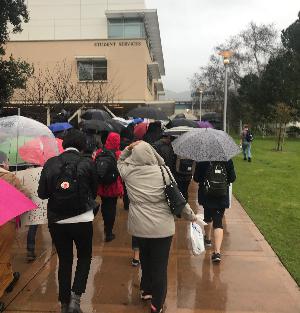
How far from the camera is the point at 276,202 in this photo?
10281 millimetres

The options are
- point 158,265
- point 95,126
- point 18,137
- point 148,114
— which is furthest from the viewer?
point 148,114

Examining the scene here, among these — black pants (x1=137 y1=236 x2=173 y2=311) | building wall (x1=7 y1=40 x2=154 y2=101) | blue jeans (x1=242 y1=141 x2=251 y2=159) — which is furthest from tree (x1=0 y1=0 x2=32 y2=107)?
building wall (x1=7 y1=40 x2=154 y2=101)

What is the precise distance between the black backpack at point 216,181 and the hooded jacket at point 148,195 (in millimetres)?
1684

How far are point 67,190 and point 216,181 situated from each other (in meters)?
2.42

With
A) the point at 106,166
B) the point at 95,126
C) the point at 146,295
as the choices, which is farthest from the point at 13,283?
the point at 95,126

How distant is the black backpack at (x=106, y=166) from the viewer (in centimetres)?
594

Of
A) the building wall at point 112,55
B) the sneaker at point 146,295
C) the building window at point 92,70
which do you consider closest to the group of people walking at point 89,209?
the sneaker at point 146,295

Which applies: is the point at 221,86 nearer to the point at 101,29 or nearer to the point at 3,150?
the point at 101,29

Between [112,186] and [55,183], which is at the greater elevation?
[55,183]

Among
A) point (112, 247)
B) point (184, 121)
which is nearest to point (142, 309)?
point (112, 247)

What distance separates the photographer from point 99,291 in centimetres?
495

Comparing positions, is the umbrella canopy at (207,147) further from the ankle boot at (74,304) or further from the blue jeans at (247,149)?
the blue jeans at (247,149)

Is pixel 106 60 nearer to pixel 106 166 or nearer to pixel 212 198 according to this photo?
pixel 106 166

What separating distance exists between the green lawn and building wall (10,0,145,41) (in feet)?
93.3
